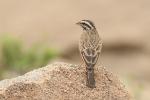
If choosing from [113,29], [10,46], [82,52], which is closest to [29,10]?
[113,29]

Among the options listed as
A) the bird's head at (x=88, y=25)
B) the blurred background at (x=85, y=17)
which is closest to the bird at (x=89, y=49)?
the bird's head at (x=88, y=25)

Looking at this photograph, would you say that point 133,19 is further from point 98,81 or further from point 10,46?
point 98,81

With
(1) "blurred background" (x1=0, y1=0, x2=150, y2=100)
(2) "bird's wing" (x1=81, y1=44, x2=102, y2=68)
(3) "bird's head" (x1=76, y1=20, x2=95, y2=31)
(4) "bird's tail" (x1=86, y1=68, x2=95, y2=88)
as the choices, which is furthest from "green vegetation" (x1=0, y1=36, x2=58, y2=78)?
(4) "bird's tail" (x1=86, y1=68, x2=95, y2=88)

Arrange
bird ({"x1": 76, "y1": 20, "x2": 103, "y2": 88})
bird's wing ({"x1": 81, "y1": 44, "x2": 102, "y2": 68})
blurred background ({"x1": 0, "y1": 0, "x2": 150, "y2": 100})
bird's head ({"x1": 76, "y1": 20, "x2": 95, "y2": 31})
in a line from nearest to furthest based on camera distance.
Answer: bird ({"x1": 76, "y1": 20, "x2": 103, "y2": 88}) < bird's wing ({"x1": 81, "y1": 44, "x2": 102, "y2": 68}) < bird's head ({"x1": 76, "y1": 20, "x2": 95, "y2": 31}) < blurred background ({"x1": 0, "y1": 0, "x2": 150, "y2": 100})

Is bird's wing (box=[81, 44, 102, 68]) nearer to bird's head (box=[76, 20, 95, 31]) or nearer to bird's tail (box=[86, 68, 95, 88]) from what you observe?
bird's tail (box=[86, 68, 95, 88])

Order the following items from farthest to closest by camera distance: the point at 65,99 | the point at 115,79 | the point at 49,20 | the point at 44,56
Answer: the point at 49,20, the point at 44,56, the point at 115,79, the point at 65,99

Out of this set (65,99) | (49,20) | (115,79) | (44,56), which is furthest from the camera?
(49,20)

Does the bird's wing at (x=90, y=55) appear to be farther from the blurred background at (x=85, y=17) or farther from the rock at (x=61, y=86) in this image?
the blurred background at (x=85, y=17)
